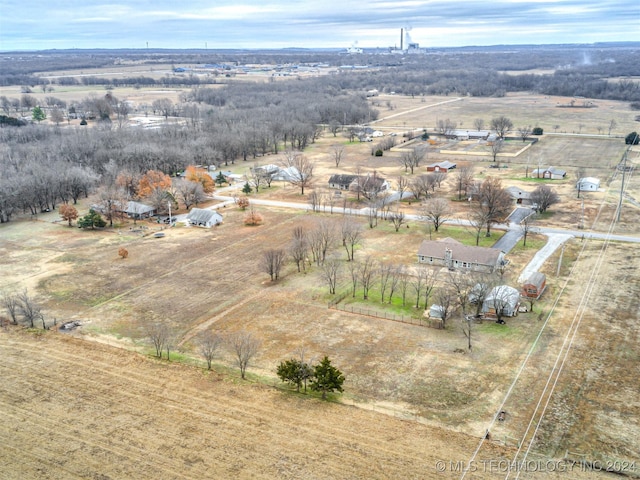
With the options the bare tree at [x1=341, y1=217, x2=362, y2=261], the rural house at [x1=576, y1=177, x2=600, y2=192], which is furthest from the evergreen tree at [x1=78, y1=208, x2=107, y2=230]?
the rural house at [x1=576, y1=177, x2=600, y2=192]

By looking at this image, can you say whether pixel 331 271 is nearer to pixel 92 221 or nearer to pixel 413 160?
pixel 92 221

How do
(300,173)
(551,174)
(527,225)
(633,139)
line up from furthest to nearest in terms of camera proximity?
1. (633,139)
2. (551,174)
3. (300,173)
4. (527,225)

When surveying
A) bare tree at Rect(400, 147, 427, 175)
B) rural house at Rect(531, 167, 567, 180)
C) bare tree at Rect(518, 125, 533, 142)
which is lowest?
rural house at Rect(531, 167, 567, 180)

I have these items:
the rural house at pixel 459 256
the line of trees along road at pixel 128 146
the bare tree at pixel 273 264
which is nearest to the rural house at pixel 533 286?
the rural house at pixel 459 256

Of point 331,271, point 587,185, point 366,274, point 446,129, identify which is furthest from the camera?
point 446,129

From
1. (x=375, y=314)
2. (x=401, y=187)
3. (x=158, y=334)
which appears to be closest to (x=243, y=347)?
(x=158, y=334)

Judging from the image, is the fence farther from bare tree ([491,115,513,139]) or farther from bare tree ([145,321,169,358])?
bare tree ([491,115,513,139])

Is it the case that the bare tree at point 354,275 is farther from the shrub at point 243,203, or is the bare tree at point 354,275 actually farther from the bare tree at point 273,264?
the shrub at point 243,203
